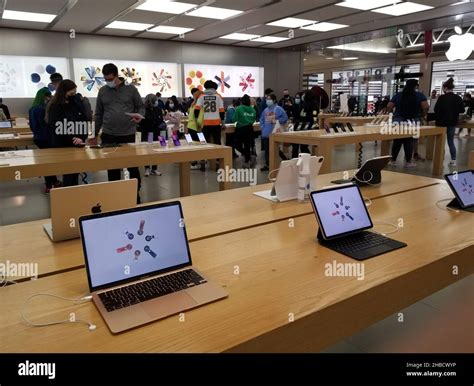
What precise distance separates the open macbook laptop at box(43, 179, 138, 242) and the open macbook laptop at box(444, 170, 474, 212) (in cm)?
160

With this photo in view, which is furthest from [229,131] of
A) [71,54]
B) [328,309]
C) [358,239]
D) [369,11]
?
[328,309]

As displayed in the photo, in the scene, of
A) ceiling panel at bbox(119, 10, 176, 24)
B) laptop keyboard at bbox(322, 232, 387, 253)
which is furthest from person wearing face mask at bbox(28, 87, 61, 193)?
laptop keyboard at bbox(322, 232, 387, 253)

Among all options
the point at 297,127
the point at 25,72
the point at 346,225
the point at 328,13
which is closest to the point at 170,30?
the point at 25,72

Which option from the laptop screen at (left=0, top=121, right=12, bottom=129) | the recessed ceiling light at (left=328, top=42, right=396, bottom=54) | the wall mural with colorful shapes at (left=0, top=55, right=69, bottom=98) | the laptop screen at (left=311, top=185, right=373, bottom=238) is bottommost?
the laptop screen at (left=311, top=185, right=373, bottom=238)

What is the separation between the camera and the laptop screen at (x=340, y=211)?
5.14ft

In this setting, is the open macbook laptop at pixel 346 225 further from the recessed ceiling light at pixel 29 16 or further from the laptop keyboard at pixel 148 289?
the recessed ceiling light at pixel 29 16

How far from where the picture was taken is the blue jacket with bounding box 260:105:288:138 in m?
6.40

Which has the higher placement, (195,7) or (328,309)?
(195,7)

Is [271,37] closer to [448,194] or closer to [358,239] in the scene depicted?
[448,194]

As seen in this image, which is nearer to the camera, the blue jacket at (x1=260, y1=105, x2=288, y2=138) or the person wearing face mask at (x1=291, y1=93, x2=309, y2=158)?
the blue jacket at (x1=260, y1=105, x2=288, y2=138)

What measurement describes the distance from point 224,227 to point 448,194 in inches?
56.4

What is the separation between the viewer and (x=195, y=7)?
7.57 metres

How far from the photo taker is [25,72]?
382 inches

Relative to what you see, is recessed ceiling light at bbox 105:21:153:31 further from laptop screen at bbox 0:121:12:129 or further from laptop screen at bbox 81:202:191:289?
laptop screen at bbox 81:202:191:289
